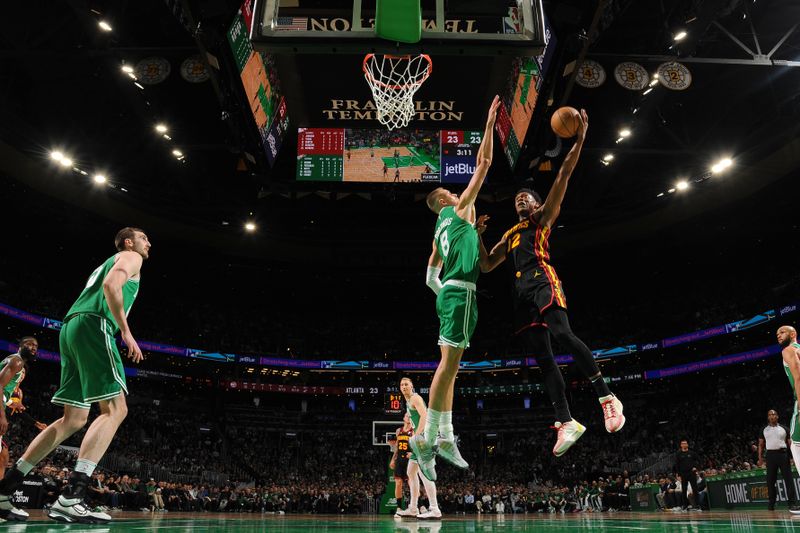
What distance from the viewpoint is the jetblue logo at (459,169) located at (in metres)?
13.5

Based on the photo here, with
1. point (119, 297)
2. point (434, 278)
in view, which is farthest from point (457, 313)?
point (119, 297)

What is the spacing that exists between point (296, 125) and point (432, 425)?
11.2 m

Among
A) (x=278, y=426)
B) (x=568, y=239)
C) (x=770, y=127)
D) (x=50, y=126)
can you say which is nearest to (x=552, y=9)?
(x=770, y=127)

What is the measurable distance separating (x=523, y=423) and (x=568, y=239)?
12019 mm

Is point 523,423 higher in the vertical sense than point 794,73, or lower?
lower

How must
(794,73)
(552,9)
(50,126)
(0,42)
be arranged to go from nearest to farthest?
(552,9) < (0,42) < (794,73) < (50,126)

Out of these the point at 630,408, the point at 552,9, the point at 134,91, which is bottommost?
the point at 630,408

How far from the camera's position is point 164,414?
3122 cm

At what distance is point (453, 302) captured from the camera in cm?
489

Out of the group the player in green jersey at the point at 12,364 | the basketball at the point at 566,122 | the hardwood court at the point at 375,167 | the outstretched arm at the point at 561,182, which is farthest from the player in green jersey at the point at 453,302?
the hardwood court at the point at 375,167

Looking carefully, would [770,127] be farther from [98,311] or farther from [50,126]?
[50,126]

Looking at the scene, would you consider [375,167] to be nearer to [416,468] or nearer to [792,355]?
[416,468]

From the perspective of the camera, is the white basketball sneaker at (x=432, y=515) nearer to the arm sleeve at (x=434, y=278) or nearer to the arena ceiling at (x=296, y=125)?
the arm sleeve at (x=434, y=278)

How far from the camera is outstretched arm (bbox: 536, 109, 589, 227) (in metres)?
5.08
